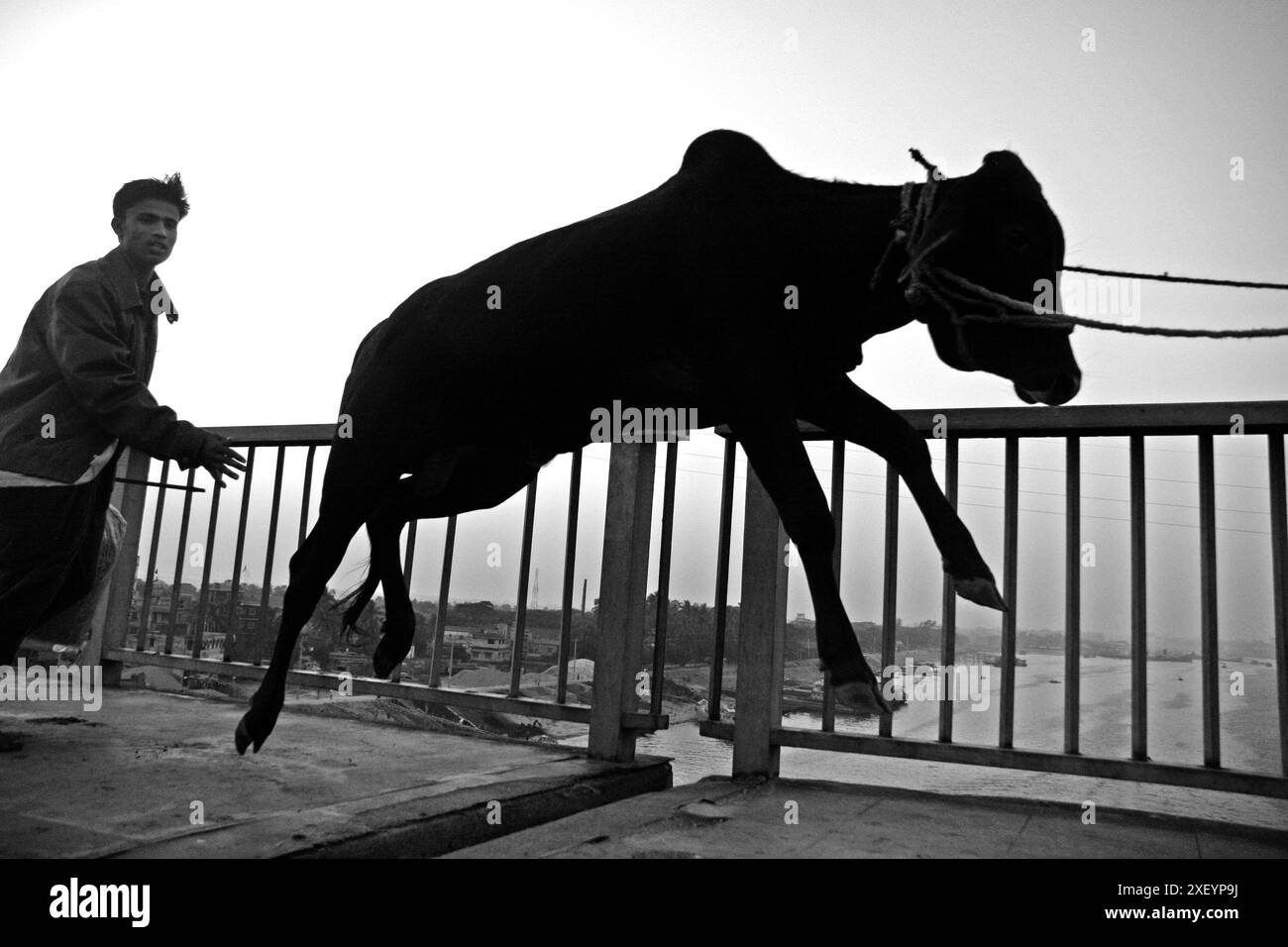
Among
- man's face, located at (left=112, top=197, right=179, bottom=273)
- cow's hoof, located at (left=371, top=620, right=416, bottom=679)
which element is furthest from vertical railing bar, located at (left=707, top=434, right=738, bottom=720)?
man's face, located at (left=112, top=197, right=179, bottom=273)

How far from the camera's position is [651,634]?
2674 millimetres

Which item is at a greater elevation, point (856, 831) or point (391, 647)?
point (391, 647)

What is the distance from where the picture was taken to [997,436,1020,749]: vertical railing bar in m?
2.10

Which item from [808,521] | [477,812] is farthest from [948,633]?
[477,812]

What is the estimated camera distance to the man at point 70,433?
2.05 meters

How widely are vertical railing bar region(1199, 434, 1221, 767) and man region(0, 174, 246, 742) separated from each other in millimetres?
2350

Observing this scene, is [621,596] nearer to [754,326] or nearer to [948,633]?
[948,633]

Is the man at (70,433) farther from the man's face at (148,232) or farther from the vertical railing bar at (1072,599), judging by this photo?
the vertical railing bar at (1072,599)

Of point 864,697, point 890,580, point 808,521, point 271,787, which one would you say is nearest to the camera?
point 864,697

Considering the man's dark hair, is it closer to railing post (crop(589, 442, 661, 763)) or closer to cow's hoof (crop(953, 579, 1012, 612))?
railing post (crop(589, 442, 661, 763))

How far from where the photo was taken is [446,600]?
119 inches

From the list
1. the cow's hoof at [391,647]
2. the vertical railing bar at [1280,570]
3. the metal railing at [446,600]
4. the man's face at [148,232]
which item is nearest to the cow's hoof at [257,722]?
the cow's hoof at [391,647]

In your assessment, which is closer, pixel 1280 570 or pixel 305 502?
pixel 1280 570

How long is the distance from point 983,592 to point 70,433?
2.26 meters
